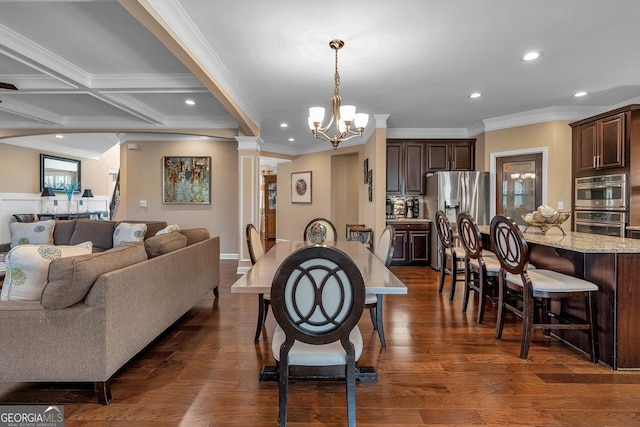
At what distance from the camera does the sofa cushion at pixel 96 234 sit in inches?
177

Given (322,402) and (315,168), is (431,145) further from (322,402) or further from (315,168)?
(322,402)

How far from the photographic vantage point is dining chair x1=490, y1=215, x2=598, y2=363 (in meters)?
2.30

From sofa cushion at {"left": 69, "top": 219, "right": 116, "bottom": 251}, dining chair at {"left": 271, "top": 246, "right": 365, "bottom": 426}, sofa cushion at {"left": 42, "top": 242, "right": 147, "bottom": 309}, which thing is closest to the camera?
dining chair at {"left": 271, "top": 246, "right": 365, "bottom": 426}

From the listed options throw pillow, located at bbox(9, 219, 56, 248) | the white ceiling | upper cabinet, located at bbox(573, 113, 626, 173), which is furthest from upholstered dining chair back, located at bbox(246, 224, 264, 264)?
upper cabinet, located at bbox(573, 113, 626, 173)

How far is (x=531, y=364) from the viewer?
7.47ft

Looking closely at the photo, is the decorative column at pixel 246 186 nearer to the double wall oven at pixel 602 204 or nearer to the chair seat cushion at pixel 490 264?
the chair seat cushion at pixel 490 264

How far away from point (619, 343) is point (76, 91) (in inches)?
226

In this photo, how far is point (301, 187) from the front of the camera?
333 inches

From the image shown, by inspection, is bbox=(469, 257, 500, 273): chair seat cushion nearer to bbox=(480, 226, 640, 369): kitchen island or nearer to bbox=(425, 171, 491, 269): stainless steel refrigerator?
bbox=(480, 226, 640, 369): kitchen island

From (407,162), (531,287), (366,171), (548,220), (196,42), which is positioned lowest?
(531,287)

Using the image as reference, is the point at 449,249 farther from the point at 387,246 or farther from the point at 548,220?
the point at 387,246

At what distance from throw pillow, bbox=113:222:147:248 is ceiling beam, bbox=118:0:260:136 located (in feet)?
6.64

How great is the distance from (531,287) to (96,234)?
5099 mm

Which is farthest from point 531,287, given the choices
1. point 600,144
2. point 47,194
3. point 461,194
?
point 47,194
